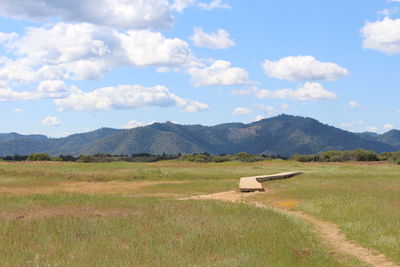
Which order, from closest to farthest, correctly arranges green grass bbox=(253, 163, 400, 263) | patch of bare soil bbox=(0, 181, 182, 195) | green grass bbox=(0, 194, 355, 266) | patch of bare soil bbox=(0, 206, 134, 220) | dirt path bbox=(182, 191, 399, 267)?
green grass bbox=(0, 194, 355, 266), dirt path bbox=(182, 191, 399, 267), green grass bbox=(253, 163, 400, 263), patch of bare soil bbox=(0, 206, 134, 220), patch of bare soil bbox=(0, 181, 182, 195)

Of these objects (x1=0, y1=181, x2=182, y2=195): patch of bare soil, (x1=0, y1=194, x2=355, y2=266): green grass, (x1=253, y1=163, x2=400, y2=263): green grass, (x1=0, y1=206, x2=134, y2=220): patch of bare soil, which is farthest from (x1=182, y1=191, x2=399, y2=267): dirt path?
(x1=0, y1=181, x2=182, y2=195): patch of bare soil

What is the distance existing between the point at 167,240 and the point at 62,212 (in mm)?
Answer: 10702

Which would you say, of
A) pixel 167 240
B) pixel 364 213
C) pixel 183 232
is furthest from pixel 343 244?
pixel 167 240

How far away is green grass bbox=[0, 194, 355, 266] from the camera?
46.4 ft

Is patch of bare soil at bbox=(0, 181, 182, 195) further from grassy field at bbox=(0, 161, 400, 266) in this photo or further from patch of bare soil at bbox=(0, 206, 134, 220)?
patch of bare soil at bbox=(0, 206, 134, 220)

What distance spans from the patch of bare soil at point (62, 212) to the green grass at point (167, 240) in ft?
2.85

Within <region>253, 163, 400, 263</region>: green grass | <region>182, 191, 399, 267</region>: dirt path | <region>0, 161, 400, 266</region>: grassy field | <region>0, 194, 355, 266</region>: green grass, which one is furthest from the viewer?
<region>253, 163, 400, 263</region>: green grass

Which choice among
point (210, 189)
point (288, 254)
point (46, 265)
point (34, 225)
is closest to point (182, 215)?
point (34, 225)

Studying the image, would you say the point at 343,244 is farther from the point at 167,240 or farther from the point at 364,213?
the point at 167,240

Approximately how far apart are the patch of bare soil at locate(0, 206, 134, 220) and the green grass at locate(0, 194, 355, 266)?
2.85 ft

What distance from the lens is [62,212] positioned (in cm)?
2542

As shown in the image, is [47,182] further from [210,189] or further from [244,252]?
[244,252]

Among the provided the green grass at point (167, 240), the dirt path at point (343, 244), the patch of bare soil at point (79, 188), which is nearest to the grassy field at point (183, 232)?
the green grass at point (167, 240)

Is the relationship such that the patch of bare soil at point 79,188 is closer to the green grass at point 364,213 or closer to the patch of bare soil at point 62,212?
the patch of bare soil at point 62,212
